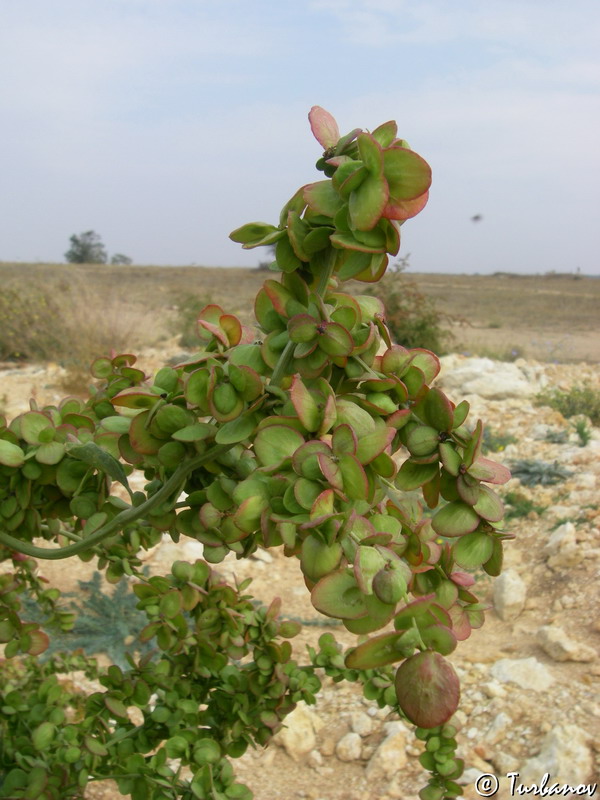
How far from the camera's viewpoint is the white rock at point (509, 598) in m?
2.85

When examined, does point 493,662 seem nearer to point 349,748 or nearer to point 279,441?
point 349,748

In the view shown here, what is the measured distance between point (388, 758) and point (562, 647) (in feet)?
2.62

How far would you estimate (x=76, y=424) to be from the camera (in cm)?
84

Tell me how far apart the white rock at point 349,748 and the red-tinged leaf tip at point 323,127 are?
1.85 m

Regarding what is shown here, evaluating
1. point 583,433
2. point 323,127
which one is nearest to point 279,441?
point 323,127

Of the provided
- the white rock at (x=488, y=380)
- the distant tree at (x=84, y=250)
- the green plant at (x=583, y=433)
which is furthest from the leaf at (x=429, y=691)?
the distant tree at (x=84, y=250)

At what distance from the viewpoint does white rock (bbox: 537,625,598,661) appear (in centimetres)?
235

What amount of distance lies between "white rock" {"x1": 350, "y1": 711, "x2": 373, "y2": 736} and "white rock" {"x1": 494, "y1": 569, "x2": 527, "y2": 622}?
3.00 ft

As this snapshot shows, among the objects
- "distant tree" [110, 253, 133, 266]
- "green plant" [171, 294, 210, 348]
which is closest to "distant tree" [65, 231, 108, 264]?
"distant tree" [110, 253, 133, 266]

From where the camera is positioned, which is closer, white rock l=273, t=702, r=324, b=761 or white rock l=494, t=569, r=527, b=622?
white rock l=273, t=702, r=324, b=761

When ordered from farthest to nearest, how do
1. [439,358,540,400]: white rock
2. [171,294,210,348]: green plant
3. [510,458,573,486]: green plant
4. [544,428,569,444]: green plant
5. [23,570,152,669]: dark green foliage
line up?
[171,294,210,348]: green plant, [439,358,540,400]: white rock, [544,428,569,444]: green plant, [510,458,573,486]: green plant, [23,570,152,669]: dark green foliage

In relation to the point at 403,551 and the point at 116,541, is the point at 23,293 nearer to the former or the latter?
the point at 116,541

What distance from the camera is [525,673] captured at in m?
2.25

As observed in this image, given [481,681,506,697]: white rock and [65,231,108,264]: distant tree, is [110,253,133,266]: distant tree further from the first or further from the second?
[481,681,506,697]: white rock
